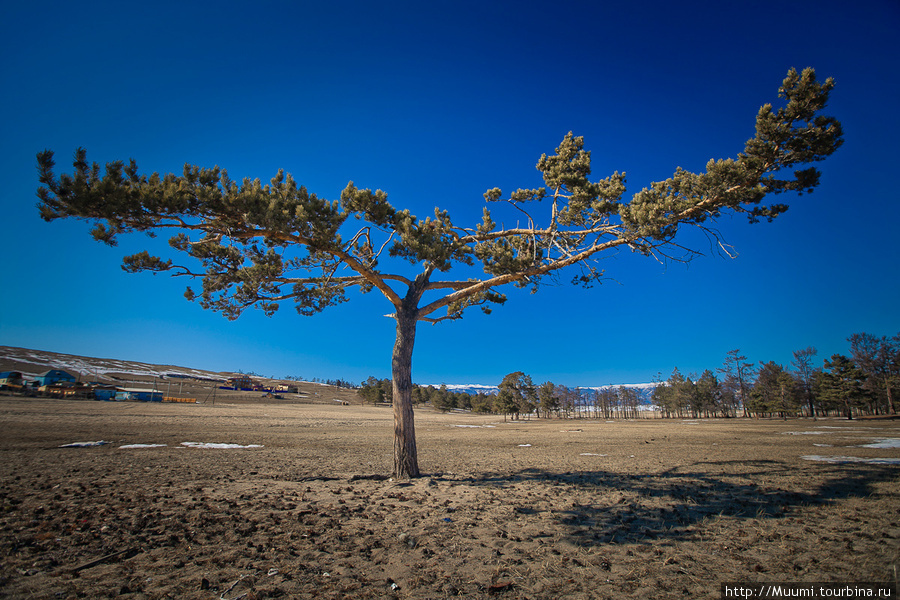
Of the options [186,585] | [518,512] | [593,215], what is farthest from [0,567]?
[593,215]

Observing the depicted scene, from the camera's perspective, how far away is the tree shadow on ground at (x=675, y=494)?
5.83 meters

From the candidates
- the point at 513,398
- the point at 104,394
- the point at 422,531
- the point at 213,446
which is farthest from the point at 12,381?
the point at 513,398

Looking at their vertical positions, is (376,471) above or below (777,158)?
below

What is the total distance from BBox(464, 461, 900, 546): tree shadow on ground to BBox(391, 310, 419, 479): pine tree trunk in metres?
1.73

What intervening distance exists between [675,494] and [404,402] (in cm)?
695

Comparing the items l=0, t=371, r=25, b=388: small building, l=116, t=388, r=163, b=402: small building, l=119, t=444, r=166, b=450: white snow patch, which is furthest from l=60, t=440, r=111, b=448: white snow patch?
l=0, t=371, r=25, b=388: small building

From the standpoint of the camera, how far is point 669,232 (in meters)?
8.62

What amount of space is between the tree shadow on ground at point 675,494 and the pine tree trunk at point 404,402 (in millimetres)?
1729

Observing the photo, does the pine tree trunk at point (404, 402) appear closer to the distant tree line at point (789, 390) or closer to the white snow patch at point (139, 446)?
the white snow patch at point (139, 446)

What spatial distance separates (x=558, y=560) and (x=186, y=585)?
4.14 metres

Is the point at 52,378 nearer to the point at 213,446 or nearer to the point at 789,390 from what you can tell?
the point at 213,446

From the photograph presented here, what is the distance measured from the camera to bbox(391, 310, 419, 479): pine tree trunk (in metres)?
9.71

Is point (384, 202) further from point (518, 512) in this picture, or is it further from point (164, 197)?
point (518, 512)

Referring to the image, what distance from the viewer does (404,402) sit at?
992cm
